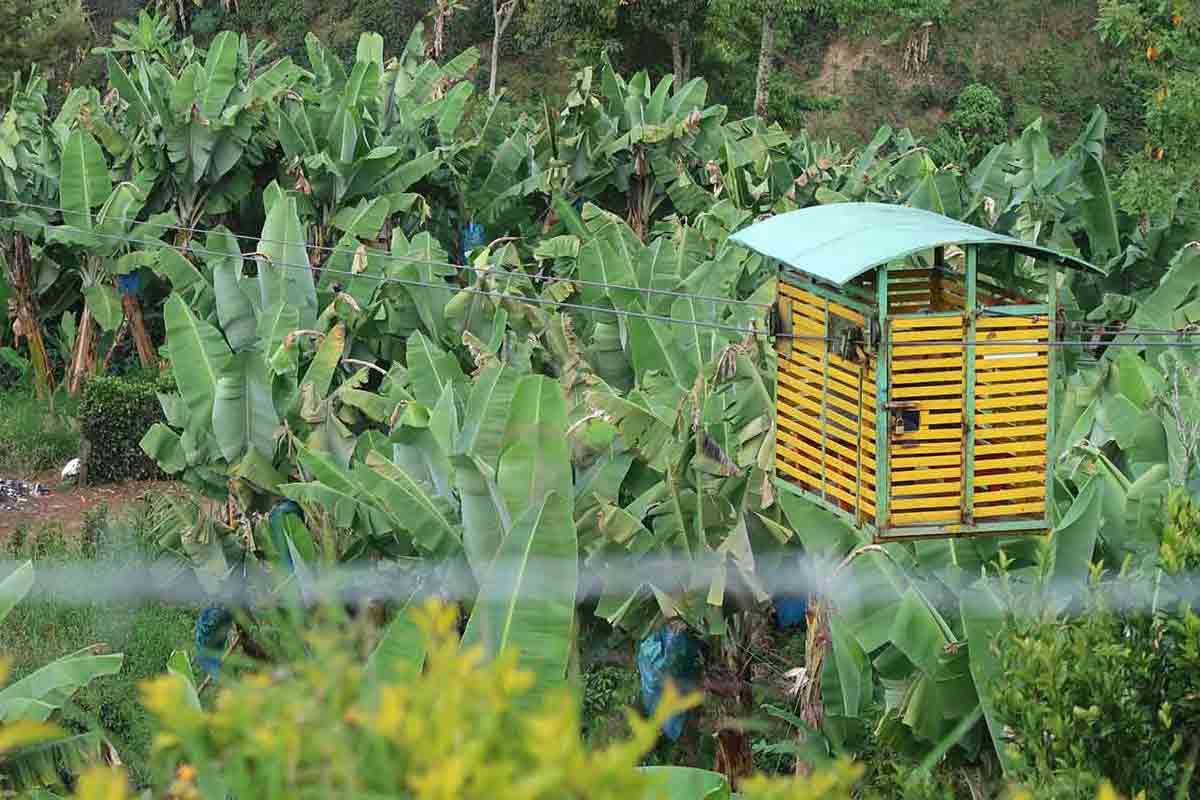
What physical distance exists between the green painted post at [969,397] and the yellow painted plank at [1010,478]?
0.21ft

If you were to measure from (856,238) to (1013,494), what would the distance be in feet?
4.50

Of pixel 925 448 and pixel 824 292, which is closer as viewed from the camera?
pixel 925 448

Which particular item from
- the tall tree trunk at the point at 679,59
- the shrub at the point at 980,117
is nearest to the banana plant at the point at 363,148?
the tall tree trunk at the point at 679,59

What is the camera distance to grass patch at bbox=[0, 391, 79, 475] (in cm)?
1750

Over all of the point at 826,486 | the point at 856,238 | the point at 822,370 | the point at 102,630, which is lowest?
the point at 102,630

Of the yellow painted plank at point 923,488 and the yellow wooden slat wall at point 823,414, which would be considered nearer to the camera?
the yellow painted plank at point 923,488

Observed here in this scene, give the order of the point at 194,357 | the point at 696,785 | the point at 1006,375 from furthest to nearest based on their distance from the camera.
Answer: the point at 194,357, the point at 1006,375, the point at 696,785

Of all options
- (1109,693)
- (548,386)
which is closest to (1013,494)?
(1109,693)

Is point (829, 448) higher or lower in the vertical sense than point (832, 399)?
lower

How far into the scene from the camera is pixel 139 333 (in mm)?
18250

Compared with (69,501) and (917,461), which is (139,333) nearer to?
(69,501)

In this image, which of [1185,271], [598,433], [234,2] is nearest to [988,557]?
[598,433]

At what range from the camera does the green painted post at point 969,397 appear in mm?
7484

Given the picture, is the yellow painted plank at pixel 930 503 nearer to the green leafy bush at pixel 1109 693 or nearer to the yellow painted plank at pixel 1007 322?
the yellow painted plank at pixel 1007 322
